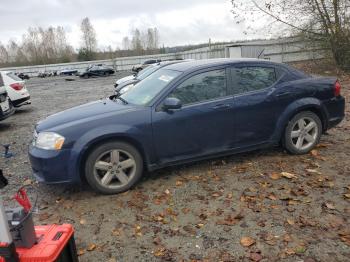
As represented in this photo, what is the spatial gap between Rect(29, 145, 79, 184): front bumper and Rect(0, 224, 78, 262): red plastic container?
165cm

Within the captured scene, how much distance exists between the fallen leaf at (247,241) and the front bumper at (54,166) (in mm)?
2242

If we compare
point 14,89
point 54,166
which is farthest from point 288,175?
point 14,89

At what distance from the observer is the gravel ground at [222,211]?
3.32 m

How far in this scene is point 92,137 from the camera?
173 inches

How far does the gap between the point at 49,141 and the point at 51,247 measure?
7.28 feet

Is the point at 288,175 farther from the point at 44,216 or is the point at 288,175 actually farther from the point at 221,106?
the point at 44,216

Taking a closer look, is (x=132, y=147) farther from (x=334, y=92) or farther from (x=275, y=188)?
(x=334, y=92)

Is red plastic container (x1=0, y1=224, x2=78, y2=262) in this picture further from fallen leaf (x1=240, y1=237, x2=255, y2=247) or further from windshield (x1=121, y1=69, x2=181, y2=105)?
windshield (x1=121, y1=69, x2=181, y2=105)

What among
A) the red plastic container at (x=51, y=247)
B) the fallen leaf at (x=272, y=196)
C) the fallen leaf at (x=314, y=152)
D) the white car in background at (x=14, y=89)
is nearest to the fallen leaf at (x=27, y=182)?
the red plastic container at (x=51, y=247)

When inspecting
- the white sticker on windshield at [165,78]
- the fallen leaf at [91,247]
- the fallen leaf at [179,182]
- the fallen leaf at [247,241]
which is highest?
the white sticker on windshield at [165,78]

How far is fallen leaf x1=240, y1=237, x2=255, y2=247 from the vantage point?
337cm

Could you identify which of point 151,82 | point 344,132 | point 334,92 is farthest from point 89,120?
point 344,132

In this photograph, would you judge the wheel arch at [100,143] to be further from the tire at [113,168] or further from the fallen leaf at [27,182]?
the fallen leaf at [27,182]

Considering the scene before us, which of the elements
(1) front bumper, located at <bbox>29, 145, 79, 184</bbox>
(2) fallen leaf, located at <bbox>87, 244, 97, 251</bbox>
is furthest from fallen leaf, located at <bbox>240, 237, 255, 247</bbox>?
(1) front bumper, located at <bbox>29, 145, 79, 184</bbox>
